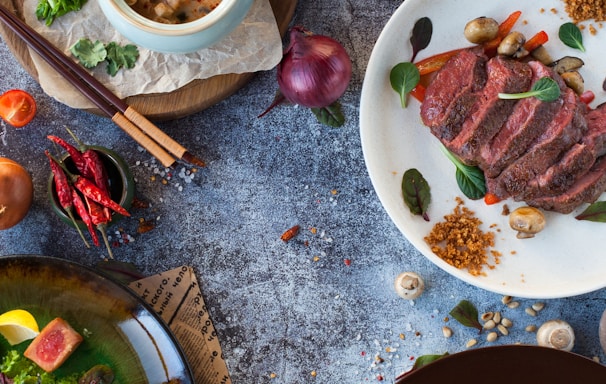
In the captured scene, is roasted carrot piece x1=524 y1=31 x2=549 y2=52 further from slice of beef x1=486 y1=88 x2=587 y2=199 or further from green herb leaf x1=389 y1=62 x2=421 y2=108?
green herb leaf x1=389 y1=62 x2=421 y2=108

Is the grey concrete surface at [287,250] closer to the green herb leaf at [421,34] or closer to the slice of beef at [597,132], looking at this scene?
the green herb leaf at [421,34]

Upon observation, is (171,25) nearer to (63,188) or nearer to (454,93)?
(63,188)

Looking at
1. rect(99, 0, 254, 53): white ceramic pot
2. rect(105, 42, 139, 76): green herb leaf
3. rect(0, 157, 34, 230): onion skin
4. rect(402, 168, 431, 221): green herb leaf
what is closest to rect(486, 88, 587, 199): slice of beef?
rect(402, 168, 431, 221): green herb leaf

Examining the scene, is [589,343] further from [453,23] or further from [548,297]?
[453,23]

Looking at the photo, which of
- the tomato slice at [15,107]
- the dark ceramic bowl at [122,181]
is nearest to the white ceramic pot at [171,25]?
the dark ceramic bowl at [122,181]

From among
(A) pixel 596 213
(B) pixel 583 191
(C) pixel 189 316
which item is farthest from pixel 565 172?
(C) pixel 189 316

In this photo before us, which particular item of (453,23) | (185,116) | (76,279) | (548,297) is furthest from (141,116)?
(548,297)
